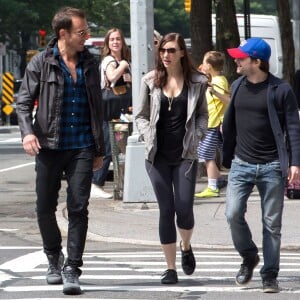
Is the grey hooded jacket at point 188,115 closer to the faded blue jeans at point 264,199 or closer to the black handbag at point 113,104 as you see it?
the faded blue jeans at point 264,199

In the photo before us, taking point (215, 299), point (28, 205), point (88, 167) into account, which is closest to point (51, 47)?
point (88, 167)

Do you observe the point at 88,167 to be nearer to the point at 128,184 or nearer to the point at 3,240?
the point at 3,240

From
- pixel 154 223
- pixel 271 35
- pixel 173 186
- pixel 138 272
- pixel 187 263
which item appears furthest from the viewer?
pixel 271 35

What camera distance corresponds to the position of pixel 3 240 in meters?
11.6

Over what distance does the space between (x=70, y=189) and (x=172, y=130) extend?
0.88m

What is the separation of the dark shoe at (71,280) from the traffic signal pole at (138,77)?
5463 millimetres

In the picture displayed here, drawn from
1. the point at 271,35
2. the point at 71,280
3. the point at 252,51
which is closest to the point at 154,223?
the point at 71,280

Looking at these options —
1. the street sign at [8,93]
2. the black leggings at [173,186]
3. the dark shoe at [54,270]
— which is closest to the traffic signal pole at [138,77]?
the black leggings at [173,186]

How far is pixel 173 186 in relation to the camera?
28.1 ft

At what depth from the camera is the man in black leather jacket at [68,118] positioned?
321 inches

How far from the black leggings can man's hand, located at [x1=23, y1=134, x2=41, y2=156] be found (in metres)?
0.93

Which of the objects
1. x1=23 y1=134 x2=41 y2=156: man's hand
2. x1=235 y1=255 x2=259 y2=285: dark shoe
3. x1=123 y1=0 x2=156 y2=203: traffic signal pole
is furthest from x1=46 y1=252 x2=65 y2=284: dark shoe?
x1=123 y1=0 x2=156 y2=203: traffic signal pole

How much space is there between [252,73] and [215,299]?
1573 mm

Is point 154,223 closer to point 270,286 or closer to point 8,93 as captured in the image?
point 270,286
